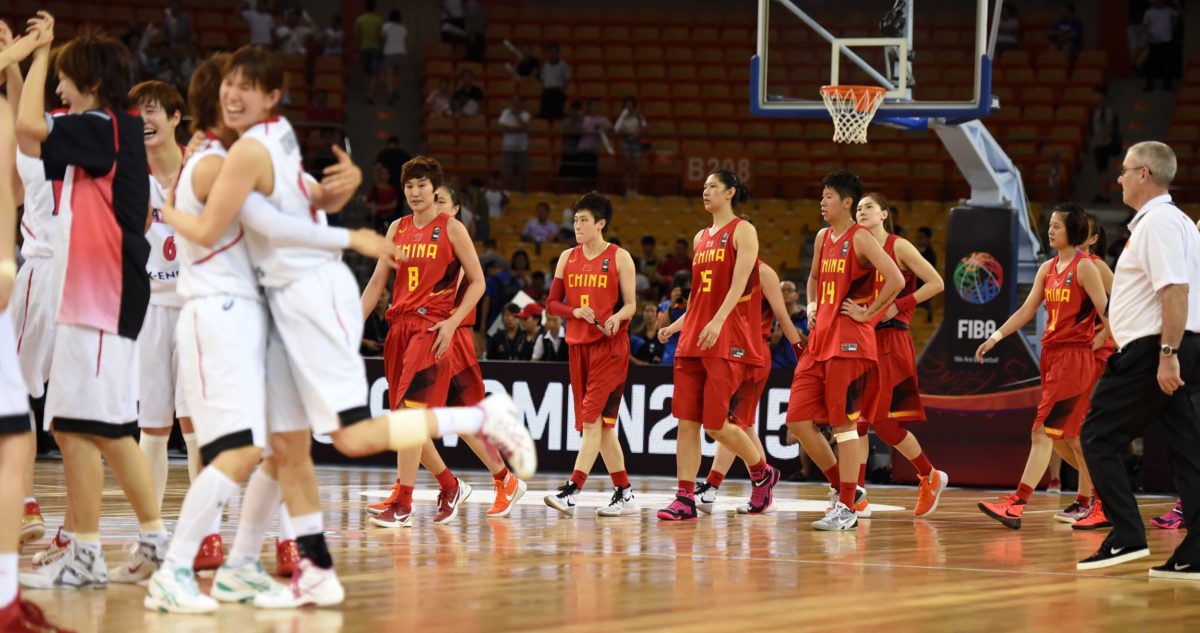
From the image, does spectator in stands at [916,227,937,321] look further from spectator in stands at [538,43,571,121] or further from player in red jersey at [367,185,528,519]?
player in red jersey at [367,185,528,519]

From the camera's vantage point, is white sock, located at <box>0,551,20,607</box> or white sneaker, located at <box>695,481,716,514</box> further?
white sneaker, located at <box>695,481,716,514</box>

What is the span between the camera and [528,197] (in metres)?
20.9

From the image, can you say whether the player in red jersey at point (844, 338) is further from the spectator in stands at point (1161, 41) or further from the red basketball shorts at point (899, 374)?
the spectator in stands at point (1161, 41)

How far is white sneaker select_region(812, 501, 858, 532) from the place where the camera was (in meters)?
9.23

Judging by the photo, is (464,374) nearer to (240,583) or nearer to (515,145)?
(240,583)

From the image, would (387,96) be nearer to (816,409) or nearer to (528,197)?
(528,197)

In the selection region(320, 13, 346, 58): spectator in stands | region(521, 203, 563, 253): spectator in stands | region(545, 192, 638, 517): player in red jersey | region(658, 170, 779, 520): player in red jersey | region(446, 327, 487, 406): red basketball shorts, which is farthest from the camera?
region(320, 13, 346, 58): spectator in stands

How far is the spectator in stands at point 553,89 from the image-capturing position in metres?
Result: 22.2

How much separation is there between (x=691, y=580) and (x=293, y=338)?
221 cm

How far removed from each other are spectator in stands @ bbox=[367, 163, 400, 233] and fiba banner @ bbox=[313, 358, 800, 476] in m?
4.98

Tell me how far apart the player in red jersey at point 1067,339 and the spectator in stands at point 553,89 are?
12.7m

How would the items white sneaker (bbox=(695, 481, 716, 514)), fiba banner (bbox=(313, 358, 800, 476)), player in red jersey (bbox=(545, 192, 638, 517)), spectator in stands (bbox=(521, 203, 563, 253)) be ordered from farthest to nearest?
spectator in stands (bbox=(521, 203, 563, 253)) → fiba banner (bbox=(313, 358, 800, 476)) → white sneaker (bbox=(695, 481, 716, 514)) → player in red jersey (bbox=(545, 192, 638, 517))

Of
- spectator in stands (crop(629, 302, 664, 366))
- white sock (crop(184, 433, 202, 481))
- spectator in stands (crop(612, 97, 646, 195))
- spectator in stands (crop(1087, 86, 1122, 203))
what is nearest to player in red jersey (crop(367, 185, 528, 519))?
white sock (crop(184, 433, 202, 481))

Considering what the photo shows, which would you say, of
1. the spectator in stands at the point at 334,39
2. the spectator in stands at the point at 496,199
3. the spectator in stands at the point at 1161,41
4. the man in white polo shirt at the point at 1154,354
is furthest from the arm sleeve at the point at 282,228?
the spectator in stands at the point at 1161,41
